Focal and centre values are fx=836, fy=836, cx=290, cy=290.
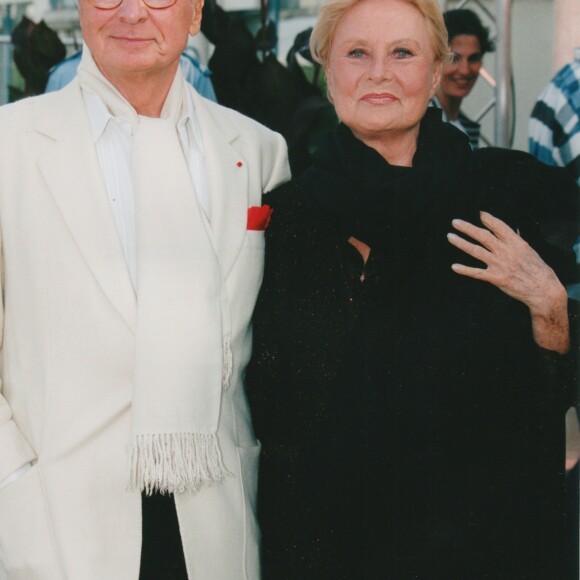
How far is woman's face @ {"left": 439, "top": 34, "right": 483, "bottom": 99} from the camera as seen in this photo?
4.03 m

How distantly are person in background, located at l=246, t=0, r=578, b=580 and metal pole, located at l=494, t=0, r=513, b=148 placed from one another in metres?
1.70

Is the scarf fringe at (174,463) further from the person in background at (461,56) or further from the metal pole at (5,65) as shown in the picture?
the metal pole at (5,65)

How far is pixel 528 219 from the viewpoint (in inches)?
78.6

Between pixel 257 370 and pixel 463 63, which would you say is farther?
pixel 463 63

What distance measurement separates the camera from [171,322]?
1.79m

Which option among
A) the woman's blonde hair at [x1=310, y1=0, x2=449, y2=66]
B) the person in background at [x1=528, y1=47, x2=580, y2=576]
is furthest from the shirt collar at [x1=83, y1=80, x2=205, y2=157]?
the person in background at [x1=528, y1=47, x2=580, y2=576]

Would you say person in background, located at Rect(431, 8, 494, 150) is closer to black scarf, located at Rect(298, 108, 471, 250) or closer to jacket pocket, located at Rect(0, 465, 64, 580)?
black scarf, located at Rect(298, 108, 471, 250)

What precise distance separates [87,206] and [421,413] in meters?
0.86

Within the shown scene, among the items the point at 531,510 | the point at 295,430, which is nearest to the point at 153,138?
the point at 295,430

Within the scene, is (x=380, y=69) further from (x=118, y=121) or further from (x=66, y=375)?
(x=66, y=375)

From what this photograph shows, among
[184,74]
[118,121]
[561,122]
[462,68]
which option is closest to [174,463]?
[118,121]

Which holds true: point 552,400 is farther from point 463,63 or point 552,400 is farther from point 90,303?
point 463,63

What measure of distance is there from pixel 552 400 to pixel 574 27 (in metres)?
2.05

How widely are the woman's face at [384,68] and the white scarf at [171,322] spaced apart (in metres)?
0.46
